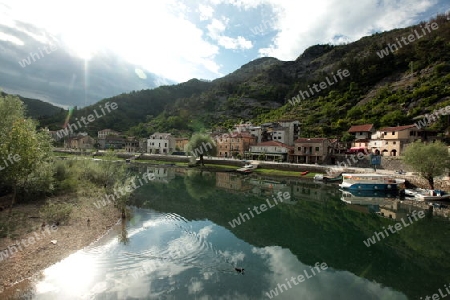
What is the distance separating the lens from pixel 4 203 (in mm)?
19250

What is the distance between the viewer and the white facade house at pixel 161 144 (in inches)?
3580

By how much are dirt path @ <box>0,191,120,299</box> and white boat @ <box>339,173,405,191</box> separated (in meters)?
31.5

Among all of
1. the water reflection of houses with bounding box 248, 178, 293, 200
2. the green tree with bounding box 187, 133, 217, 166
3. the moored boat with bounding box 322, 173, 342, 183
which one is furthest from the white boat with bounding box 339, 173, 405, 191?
the green tree with bounding box 187, 133, 217, 166

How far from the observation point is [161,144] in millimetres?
91625

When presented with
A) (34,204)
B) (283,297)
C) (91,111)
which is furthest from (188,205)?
(91,111)

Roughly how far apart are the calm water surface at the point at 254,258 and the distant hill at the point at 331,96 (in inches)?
1971

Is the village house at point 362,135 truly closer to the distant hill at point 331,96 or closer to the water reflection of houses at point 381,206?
the distant hill at point 331,96

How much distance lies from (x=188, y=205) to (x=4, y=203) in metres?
15.7

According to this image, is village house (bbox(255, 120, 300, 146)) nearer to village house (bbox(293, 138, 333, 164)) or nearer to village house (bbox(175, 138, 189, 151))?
village house (bbox(293, 138, 333, 164))

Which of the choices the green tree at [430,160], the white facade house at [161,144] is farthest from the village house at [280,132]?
the green tree at [430,160]

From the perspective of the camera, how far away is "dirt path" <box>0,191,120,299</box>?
11.0 metres

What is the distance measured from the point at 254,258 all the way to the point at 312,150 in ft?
154

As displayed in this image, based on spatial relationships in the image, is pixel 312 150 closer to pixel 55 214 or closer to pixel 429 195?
pixel 429 195

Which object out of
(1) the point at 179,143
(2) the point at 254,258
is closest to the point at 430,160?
(2) the point at 254,258
